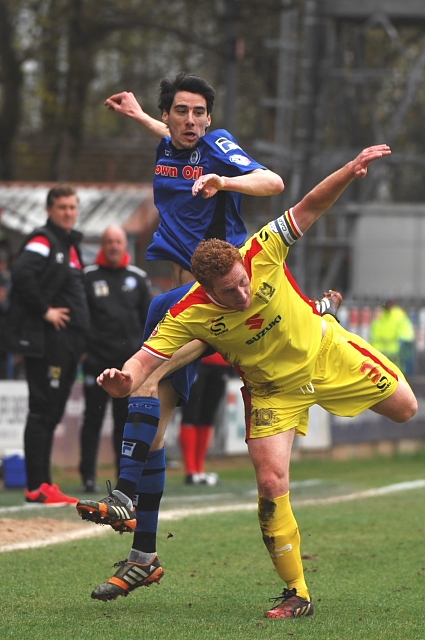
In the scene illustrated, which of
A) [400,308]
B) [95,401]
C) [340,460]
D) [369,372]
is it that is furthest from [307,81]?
Answer: [369,372]

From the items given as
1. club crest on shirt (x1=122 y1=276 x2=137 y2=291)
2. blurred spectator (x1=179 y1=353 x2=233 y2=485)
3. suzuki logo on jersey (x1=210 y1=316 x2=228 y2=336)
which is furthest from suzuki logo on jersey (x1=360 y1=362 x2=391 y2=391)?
blurred spectator (x1=179 y1=353 x2=233 y2=485)

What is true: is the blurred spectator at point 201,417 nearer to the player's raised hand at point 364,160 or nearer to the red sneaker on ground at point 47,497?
the red sneaker on ground at point 47,497

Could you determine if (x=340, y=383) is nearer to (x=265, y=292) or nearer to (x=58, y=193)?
(x=265, y=292)

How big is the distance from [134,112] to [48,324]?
3281mm

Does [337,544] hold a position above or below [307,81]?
below

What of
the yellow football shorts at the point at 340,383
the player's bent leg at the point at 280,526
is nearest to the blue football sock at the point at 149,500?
the yellow football shorts at the point at 340,383

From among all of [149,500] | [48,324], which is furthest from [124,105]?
[48,324]

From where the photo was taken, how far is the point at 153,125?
22.7 ft

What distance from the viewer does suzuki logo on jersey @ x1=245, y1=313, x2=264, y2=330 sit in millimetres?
5699

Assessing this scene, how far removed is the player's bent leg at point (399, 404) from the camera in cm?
620

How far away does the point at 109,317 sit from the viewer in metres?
11.1

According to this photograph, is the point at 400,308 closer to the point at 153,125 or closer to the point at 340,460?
the point at 340,460

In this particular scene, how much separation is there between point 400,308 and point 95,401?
7433 millimetres

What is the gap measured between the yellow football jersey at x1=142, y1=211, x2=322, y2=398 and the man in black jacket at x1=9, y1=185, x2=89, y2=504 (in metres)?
4.14
